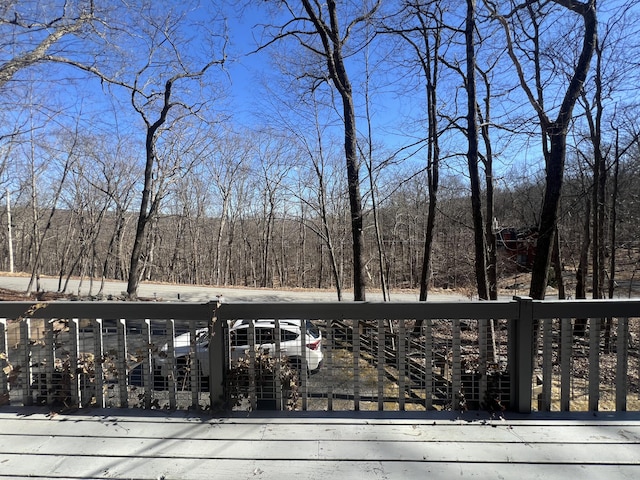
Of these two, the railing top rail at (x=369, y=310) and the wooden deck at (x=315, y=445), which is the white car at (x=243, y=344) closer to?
the railing top rail at (x=369, y=310)

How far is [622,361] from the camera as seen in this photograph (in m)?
2.46

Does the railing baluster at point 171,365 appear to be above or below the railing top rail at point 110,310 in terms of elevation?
below

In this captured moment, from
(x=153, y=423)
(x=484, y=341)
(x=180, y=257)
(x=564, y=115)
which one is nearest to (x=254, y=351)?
(x=153, y=423)

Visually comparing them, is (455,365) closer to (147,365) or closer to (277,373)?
(277,373)

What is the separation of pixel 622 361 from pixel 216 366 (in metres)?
2.72

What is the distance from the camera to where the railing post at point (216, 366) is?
8.30 ft

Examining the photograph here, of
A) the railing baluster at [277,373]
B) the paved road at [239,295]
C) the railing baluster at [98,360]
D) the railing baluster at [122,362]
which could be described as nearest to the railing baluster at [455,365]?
the railing baluster at [277,373]

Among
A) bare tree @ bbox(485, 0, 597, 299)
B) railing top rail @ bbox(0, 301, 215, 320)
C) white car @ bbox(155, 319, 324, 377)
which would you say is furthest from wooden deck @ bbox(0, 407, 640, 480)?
bare tree @ bbox(485, 0, 597, 299)

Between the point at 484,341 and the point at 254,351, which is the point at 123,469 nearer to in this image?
the point at 254,351

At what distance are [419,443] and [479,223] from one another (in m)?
5.57

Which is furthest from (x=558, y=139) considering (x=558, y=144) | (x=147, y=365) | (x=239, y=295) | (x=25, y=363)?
(x=239, y=295)

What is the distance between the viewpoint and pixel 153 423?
2.40 meters

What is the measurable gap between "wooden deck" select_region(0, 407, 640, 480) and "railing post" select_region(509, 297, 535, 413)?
0.36ft

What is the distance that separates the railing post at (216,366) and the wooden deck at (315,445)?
126mm
